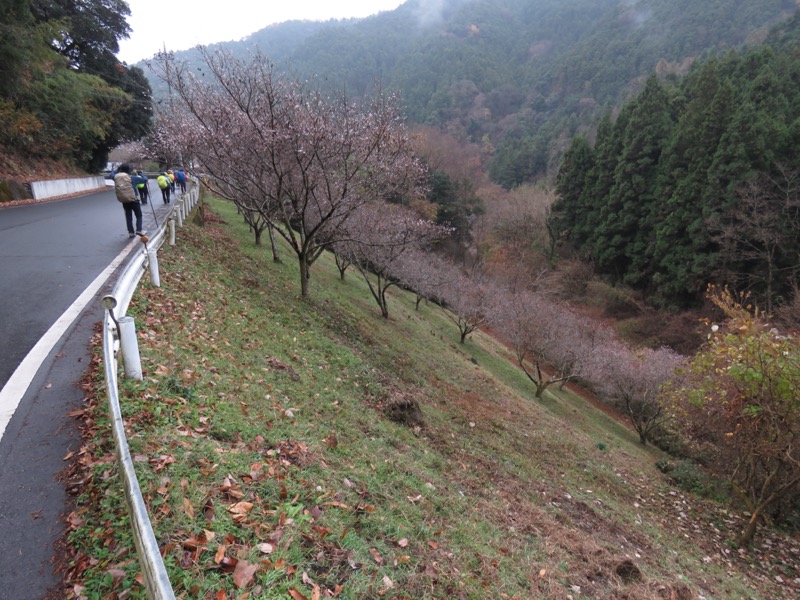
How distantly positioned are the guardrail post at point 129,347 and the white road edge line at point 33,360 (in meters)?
0.92

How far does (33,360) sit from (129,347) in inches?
59.0

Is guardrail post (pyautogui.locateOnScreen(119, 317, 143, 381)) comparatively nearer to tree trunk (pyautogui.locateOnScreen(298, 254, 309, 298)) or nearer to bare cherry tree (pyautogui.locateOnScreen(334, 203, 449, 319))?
tree trunk (pyautogui.locateOnScreen(298, 254, 309, 298))

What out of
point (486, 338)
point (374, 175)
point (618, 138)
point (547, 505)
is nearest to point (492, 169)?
point (618, 138)

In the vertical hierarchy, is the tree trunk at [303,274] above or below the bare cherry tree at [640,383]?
above

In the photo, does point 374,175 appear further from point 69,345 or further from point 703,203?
point 703,203

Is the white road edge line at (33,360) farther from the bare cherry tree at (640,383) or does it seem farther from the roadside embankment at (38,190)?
the bare cherry tree at (640,383)

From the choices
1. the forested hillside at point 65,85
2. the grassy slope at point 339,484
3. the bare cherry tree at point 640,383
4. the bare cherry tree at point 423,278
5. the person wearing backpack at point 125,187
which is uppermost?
the forested hillside at point 65,85

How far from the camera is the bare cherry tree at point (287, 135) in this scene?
30.5ft

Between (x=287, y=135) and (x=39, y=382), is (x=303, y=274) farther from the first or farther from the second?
(x=39, y=382)

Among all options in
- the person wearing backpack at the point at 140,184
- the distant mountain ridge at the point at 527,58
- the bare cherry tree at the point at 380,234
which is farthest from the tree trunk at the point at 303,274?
the distant mountain ridge at the point at 527,58

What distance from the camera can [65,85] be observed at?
852 inches

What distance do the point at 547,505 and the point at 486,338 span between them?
1931 cm

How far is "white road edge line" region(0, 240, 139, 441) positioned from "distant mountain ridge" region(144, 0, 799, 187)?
5363 centimetres

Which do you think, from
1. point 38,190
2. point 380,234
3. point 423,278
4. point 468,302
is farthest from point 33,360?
point 38,190
